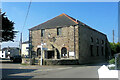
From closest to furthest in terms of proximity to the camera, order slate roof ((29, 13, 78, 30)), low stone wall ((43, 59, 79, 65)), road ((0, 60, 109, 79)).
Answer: road ((0, 60, 109, 79))
low stone wall ((43, 59, 79, 65))
slate roof ((29, 13, 78, 30))

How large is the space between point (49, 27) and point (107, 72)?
19.6 m

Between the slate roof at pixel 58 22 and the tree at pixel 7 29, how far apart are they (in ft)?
12.9

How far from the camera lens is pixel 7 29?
2730 centimetres

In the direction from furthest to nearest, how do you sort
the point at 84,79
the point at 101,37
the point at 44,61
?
the point at 101,37 < the point at 44,61 < the point at 84,79

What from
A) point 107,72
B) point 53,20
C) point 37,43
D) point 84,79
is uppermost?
point 53,20

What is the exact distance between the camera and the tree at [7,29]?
26.5 metres

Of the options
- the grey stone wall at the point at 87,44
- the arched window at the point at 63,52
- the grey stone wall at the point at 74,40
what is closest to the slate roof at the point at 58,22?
the grey stone wall at the point at 74,40

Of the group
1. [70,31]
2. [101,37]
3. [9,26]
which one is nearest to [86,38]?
[70,31]

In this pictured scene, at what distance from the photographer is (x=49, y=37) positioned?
→ 85.9ft

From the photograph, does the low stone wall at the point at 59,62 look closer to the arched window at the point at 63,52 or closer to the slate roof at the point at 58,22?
the arched window at the point at 63,52

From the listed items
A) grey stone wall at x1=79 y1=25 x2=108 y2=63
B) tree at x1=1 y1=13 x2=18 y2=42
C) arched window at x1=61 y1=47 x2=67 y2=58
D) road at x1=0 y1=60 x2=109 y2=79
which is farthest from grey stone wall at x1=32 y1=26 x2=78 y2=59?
road at x1=0 y1=60 x2=109 y2=79

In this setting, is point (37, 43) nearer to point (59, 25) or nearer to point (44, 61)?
point (59, 25)

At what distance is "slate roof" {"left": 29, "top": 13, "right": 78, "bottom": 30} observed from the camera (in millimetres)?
25025

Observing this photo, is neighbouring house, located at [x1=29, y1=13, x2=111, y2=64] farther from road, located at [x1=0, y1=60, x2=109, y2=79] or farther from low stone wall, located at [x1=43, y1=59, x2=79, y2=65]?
road, located at [x1=0, y1=60, x2=109, y2=79]
